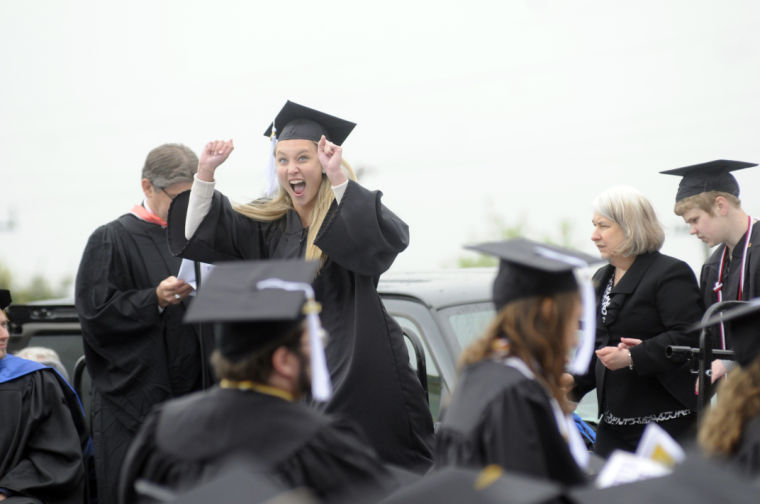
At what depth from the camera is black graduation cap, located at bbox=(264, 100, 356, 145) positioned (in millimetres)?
4504

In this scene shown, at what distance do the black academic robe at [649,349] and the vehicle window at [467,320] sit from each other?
0.70m

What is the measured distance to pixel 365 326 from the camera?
165 inches

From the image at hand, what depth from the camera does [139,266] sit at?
528 centimetres

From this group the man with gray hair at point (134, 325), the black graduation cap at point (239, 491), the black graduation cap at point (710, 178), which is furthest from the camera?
the man with gray hair at point (134, 325)

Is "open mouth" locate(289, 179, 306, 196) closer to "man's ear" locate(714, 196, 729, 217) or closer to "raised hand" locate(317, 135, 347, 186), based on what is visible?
"raised hand" locate(317, 135, 347, 186)

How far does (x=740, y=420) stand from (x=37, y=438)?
12.6 feet

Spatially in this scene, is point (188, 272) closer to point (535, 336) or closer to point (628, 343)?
point (628, 343)

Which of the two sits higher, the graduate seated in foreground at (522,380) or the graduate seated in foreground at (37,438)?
the graduate seated in foreground at (522,380)

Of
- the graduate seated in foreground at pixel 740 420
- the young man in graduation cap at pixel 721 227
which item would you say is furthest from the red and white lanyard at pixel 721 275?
the graduate seated in foreground at pixel 740 420

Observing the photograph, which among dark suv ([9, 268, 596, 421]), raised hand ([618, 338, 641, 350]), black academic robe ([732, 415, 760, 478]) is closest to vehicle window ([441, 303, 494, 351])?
dark suv ([9, 268, 596, 421])

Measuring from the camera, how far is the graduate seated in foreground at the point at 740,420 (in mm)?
2557

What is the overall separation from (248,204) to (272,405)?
2150 millimetres

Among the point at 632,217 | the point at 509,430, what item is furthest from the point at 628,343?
the point at 509,430

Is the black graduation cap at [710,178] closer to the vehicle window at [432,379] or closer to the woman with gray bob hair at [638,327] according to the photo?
the woman with gray bob hair at [638,327]
